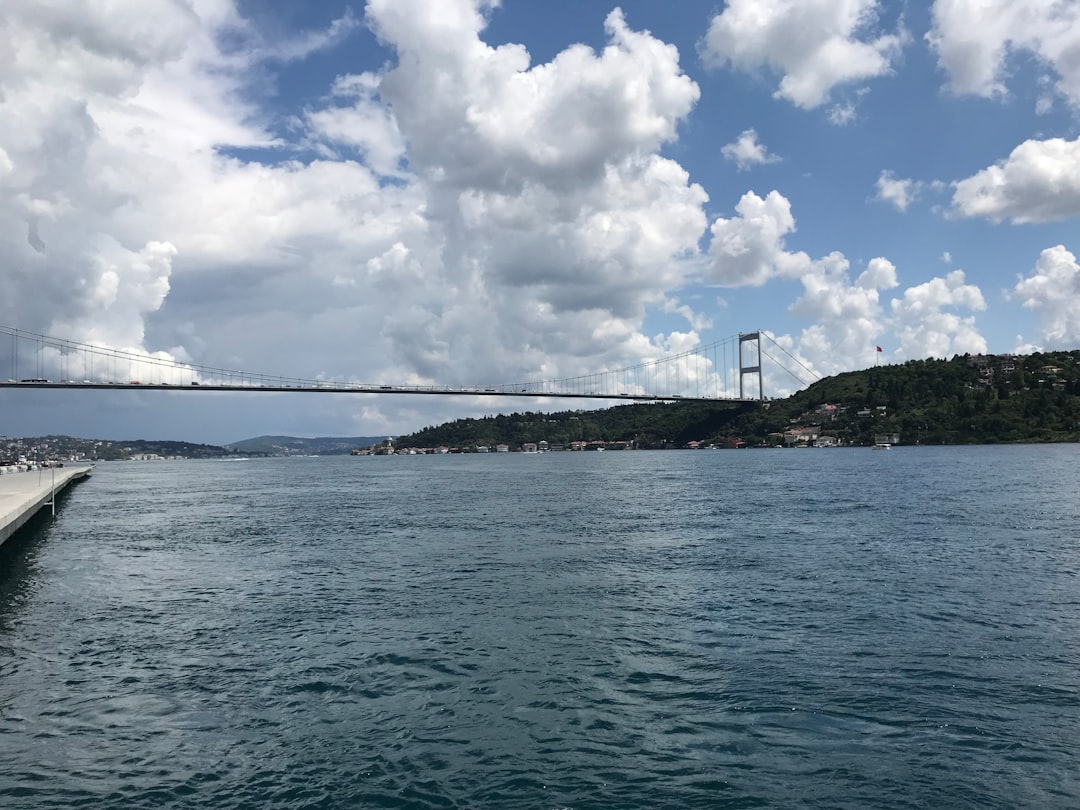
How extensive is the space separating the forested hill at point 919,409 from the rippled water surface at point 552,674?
118139 millimetres

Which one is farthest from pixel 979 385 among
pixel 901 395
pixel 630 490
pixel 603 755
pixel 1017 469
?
pixel 603 755

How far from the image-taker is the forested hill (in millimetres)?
124750

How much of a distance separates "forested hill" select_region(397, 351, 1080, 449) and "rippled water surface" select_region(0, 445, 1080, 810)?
118 m

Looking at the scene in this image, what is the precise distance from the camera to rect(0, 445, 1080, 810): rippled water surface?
7.71 metres

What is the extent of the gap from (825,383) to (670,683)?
185 metres

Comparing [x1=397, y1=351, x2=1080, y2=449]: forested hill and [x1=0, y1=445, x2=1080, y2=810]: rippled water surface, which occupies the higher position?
[x1=397, y1=351, x2=1080, y2=449]: forested hill

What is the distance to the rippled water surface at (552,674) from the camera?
25.3 feet

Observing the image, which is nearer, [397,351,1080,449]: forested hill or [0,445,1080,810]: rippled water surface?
[0,445,1080,810]: rippled water surface

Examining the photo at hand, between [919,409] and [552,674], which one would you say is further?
[919,409]

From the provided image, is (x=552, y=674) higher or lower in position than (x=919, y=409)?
lower

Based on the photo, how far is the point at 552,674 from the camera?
438 inches

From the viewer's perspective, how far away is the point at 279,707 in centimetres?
986

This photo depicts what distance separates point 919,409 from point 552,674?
151 m

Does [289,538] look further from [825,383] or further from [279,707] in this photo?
[825,383]
